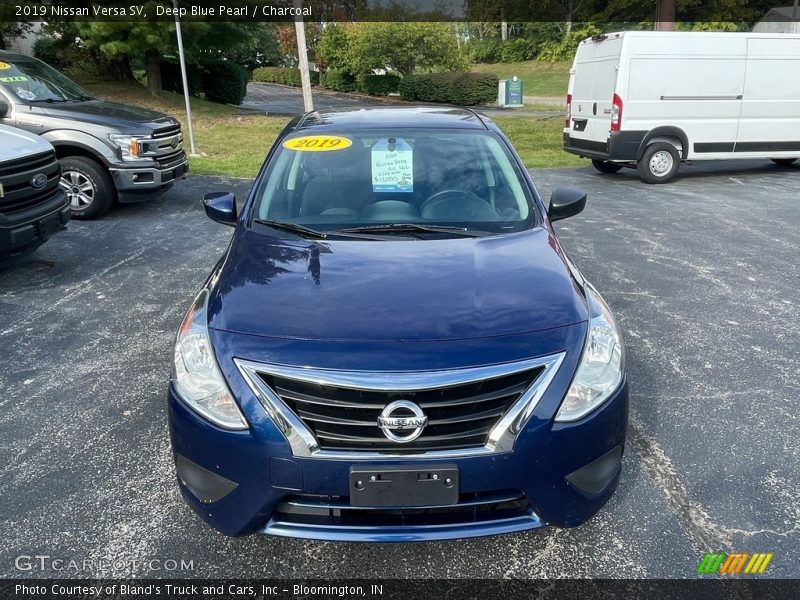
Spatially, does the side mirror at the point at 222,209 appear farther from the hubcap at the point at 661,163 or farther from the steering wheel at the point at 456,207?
the hubcap at the point at 661,163

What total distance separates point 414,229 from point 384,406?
1.28 meters

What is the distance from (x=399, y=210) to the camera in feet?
11.2

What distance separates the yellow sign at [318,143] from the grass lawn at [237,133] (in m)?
7.96

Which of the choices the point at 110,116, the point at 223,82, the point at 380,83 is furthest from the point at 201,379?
the point at 380,83

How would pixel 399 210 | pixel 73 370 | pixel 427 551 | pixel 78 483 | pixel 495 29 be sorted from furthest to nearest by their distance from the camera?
pixel 495 29
pixel 73 370
pixel 399 210
pixel 78 483
pixel 427 551

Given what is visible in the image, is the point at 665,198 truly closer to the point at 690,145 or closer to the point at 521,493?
the point at 690,145

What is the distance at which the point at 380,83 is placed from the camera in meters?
36.7

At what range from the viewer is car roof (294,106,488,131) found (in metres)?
3.89

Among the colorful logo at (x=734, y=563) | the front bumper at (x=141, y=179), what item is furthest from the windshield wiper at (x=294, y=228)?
the front bumper at (x=141, y=179)

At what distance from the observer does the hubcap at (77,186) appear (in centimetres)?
796

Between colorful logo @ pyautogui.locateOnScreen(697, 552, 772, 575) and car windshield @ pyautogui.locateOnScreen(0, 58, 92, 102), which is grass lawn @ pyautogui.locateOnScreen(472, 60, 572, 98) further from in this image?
colorful logo @ pyautogui.locateOnScreen(697, 552, 772, 575)

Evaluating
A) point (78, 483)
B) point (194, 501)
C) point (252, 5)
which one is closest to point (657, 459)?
point (194, 501)

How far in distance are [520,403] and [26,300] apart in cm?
472

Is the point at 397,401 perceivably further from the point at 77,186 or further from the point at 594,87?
the point at 594,87
